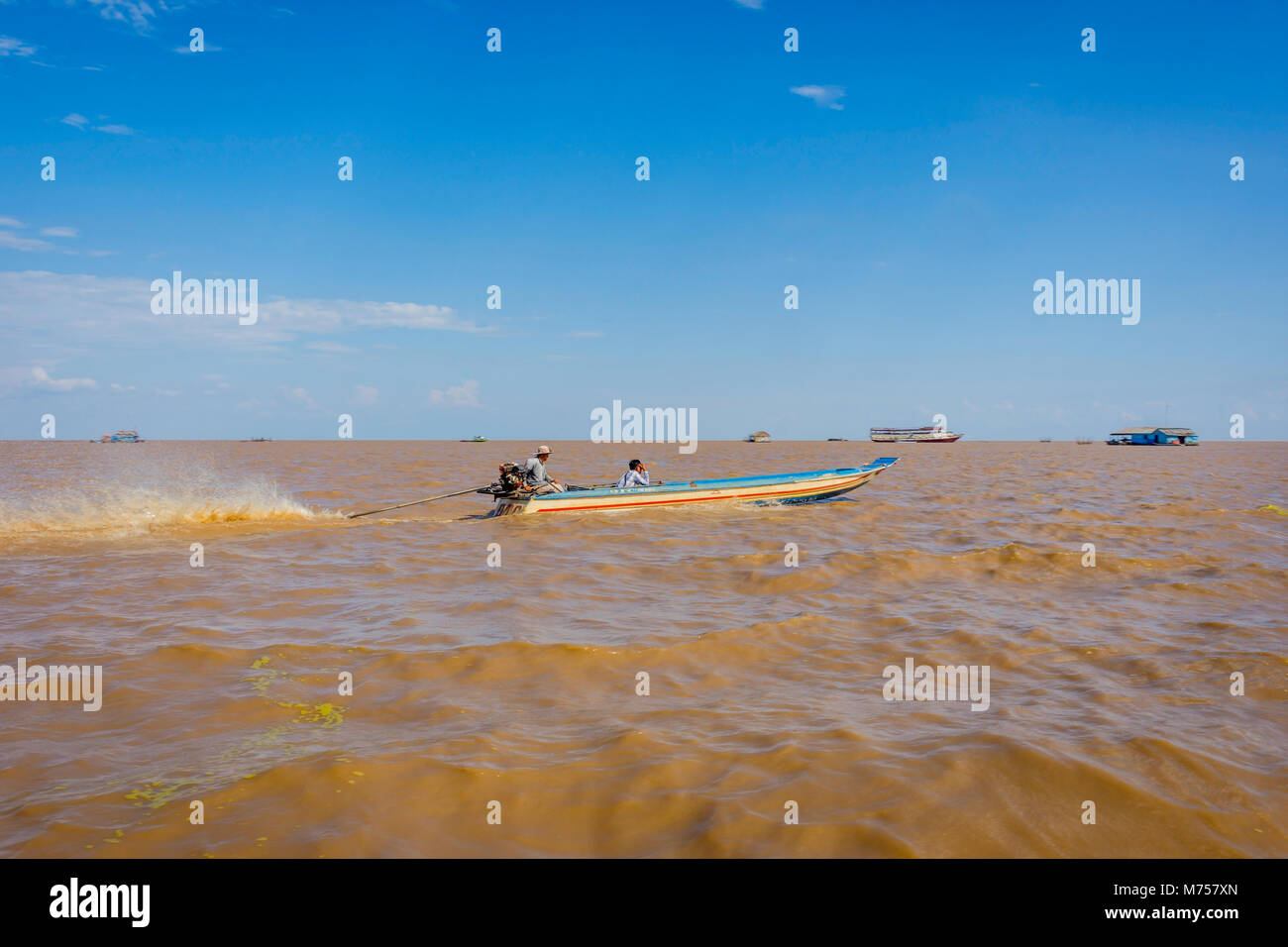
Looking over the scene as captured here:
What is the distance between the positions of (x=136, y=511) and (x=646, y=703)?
1699 centimetres

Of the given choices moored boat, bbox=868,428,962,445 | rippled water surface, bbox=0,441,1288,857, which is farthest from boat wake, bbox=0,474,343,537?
moored boat, bbox=868,428,962,445

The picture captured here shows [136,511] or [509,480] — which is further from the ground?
[509,480]

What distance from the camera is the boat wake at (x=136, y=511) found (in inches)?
591

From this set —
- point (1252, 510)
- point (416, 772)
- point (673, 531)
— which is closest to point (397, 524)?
point (673, 531)

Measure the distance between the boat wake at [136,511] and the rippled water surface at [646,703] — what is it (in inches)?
83.3

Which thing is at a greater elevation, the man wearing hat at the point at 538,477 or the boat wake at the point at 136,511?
the man wearing hat at the point at 538,477

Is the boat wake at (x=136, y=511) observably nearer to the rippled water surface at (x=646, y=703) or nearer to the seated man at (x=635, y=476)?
the rippled water surface at (x=646, y=703)

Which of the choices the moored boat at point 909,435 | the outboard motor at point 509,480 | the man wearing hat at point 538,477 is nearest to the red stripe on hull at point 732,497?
the outboard motor at point 509,480

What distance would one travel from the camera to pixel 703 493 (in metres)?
19.3

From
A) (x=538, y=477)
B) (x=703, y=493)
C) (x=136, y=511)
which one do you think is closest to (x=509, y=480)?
(x=538, y=477)

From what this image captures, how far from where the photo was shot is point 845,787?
4203 millimetres

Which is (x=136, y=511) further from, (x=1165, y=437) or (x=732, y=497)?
(x=1165, y=437)
